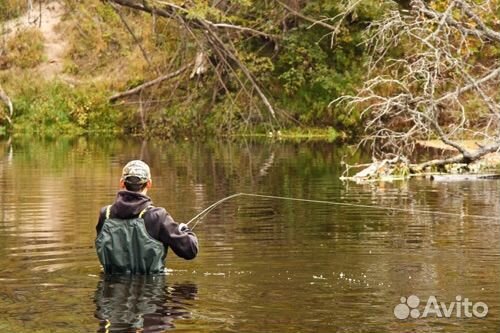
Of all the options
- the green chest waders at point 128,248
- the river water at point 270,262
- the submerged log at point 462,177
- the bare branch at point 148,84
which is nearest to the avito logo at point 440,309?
the river water at point 270,262

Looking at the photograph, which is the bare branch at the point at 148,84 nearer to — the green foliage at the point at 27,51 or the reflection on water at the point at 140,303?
the green foliage at the point at 27,51

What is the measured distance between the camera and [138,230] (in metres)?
10.4

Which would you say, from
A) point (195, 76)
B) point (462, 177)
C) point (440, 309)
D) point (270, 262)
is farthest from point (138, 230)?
point (195, 76)

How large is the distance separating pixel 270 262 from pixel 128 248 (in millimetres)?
2105

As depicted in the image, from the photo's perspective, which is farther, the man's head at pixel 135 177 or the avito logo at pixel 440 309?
the man's head at pixel 135 177

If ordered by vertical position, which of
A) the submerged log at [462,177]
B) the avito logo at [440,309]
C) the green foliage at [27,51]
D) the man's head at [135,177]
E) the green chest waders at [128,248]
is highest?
the green foliage at [27,51]

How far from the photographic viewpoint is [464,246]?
1336cm

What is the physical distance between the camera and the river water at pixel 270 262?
30.3ft

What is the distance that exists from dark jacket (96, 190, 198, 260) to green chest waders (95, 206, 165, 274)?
42 millimetres

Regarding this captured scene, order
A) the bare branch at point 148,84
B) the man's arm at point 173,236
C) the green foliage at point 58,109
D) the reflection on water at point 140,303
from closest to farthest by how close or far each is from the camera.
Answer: the reflection on water at point 140,303, the man's arm at point 173,236, the bare branch at point 148,84, the green foliage at point 58,109

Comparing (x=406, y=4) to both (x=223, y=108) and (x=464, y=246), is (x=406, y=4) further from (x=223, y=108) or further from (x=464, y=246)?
(x=464, y=246)

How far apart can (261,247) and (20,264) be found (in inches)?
105

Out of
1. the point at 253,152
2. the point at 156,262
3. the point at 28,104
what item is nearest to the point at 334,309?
the point at 156,262

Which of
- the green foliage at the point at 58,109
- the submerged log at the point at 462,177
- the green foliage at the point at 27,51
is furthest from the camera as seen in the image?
the green foliage at the point at 27,51
